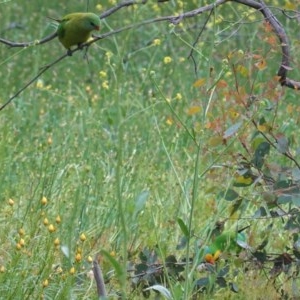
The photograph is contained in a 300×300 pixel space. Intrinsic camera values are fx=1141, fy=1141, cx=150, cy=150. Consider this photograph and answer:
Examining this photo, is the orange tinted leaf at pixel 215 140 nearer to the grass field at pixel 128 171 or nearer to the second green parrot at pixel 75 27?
the grass field at pixel 128 171

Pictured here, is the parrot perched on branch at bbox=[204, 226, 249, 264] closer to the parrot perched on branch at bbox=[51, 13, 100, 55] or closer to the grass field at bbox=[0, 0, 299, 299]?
the grass field at bbox=[0, 0, 299, 299]

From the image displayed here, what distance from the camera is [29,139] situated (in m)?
6.14

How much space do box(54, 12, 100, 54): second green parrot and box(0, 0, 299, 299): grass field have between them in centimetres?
18

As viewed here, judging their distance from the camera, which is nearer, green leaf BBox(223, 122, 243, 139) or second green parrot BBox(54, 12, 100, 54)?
→ green leaf BBox(223, 122, 243, 139)

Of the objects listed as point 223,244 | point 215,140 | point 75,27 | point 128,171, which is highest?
point 75,27

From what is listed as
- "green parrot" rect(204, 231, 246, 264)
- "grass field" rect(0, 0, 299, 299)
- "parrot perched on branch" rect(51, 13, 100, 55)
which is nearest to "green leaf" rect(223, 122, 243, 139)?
"grass field" rect(0, 0, 299, 299)

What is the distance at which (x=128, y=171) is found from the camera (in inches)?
197

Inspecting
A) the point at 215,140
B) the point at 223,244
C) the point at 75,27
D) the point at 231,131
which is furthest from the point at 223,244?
the point at 75,27

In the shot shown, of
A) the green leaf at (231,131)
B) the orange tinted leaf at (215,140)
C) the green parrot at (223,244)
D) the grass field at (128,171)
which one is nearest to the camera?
the grass field at (128,171)

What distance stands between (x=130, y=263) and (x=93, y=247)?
0.35m

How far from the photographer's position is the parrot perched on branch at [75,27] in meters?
3.97

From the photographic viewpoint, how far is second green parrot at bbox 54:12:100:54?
156 inches

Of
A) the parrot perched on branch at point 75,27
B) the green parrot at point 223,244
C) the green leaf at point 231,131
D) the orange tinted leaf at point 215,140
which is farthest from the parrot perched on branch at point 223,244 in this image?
the parrot perched on branch at point 75,27

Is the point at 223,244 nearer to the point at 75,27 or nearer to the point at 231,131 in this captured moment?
the point at 231,131
